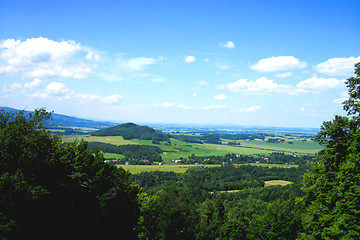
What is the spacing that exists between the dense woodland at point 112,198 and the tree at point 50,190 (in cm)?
7

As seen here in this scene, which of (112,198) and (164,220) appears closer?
(164,220)

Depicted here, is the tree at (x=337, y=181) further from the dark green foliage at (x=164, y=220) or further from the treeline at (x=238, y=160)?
the treeline at (x=238, y=160)

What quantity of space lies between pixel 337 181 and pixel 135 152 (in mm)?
141033

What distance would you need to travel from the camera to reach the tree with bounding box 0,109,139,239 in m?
18.6

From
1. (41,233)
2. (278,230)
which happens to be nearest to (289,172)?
(278,230)

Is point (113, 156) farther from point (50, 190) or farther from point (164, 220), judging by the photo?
point (50, 190)

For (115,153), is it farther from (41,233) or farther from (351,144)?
(351,144)

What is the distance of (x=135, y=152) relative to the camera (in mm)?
153625

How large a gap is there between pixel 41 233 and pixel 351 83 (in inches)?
1194

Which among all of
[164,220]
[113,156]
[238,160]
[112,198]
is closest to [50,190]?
[112,198]

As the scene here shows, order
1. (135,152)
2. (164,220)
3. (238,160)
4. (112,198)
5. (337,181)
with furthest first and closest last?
(238,160), (135,152), (112,198), (164,220), (337,181)

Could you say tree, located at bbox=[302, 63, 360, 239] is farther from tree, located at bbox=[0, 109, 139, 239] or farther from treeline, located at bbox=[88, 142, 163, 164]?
treeline, located at bbox=[88, 142, 163, 164]

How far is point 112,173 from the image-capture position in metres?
33.1

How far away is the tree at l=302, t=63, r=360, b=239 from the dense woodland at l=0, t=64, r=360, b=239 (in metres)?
0.07
